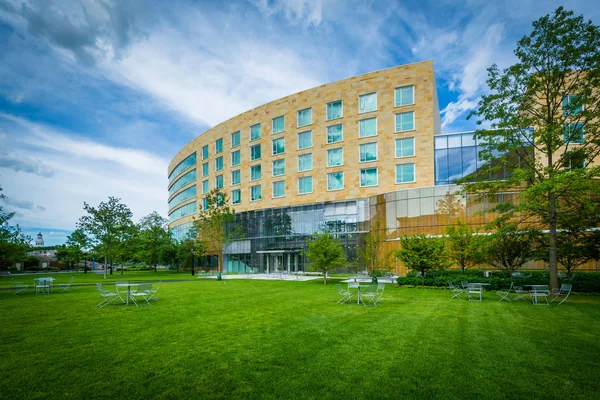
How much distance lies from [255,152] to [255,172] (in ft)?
9.75

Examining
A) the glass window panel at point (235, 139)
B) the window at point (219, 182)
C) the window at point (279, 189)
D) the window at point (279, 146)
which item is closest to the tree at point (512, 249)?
the window at point (279, 189)

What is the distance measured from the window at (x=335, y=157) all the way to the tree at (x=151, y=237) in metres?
31.4

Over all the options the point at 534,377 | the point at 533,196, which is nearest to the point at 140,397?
the point at 534,377

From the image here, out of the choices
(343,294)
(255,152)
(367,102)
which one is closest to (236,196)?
(255,152)

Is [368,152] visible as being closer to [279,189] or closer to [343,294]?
[279,189]

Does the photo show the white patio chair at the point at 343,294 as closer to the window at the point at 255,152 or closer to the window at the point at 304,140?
the window at the point at 304,140

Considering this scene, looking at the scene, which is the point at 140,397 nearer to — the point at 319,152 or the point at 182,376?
the point at 182,376

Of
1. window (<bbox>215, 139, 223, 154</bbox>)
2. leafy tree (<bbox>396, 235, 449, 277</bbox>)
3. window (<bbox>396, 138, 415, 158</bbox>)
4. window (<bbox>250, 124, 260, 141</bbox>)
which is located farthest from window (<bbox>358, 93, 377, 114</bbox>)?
window (<bbox>215, 139, 223, 154</bbox>)

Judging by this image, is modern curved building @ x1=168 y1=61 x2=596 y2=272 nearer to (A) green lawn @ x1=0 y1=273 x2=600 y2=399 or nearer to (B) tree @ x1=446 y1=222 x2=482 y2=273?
(B) tree @ x1=446 y1=222 x2=482 y2=273

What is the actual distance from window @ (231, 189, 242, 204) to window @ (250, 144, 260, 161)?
221 inches

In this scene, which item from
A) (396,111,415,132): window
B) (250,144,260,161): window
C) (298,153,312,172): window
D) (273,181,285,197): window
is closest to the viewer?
(396,111,415,132): window

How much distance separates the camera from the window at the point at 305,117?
43531 mm

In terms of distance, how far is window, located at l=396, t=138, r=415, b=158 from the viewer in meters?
36.2

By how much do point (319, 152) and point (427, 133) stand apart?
13157 millimetres
